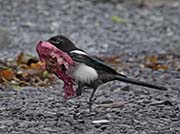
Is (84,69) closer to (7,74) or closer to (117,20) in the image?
(7,74)

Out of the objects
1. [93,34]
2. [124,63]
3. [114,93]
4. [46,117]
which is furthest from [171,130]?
[93,34]

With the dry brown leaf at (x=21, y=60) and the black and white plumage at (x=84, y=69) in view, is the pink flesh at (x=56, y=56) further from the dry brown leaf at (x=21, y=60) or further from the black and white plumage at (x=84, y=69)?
the dry brown leaf at (x=21, y=60)

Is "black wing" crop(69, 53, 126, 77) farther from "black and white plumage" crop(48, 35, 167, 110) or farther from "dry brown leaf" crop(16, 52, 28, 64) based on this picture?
"dry brown leaf" crop(16, 52, 28, 64)

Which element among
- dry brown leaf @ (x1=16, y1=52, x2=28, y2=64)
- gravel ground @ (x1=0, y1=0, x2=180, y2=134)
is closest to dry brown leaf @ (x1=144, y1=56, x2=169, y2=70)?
gravel ground @ (x1=0, y1=0, x2=180, y2=134)

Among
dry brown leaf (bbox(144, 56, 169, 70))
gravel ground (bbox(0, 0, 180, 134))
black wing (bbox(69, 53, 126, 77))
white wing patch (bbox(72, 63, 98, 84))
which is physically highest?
black wing (bbox(69, 53, 126, 77))

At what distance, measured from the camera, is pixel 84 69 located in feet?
17.3

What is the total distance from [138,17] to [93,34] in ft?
8.17

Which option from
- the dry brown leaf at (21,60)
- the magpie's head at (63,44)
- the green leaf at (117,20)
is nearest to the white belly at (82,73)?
the magpie's head at (63,44)

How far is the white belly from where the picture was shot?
206 inches

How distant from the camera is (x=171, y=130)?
16.2 feet

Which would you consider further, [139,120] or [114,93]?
[114,93]

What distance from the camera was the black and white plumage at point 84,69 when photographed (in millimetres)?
5254

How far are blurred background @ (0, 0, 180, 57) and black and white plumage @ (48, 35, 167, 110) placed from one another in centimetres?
476

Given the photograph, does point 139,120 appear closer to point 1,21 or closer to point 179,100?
point 179,100
